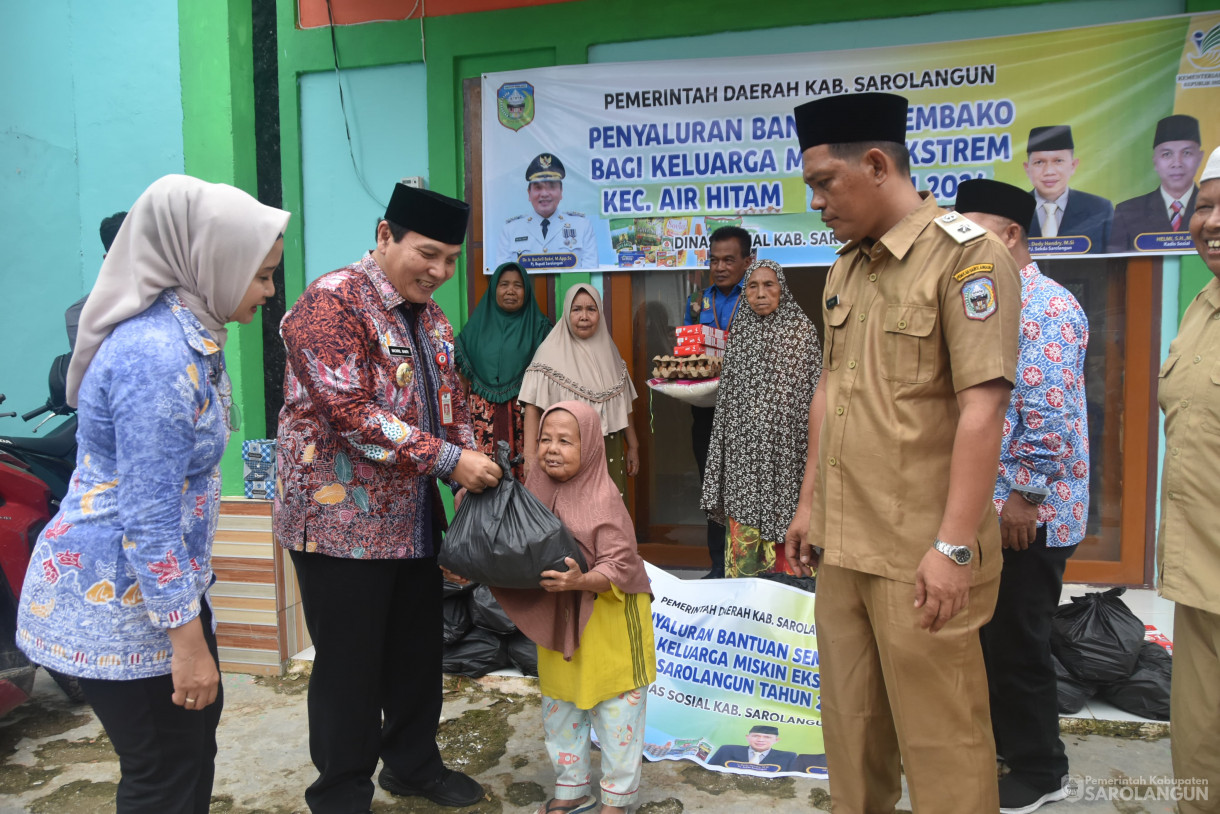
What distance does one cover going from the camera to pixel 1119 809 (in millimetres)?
2805

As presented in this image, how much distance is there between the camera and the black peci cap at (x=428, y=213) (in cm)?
251

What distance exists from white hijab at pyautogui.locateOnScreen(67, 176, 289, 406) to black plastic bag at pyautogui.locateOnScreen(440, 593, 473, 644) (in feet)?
7.80

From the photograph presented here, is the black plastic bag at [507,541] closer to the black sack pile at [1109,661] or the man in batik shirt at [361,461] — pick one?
the man in batik shirt at [361,461]

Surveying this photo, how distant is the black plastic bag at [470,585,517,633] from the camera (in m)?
3.97

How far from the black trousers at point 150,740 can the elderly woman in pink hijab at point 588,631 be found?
1.02 metres

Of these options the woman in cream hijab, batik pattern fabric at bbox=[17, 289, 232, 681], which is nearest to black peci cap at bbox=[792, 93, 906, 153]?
batik pattern fabric at bbox=[17, 289, 232, 681]

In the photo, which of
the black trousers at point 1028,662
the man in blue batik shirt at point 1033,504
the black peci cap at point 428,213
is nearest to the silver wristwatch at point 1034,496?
the man in blue batik shirt at point 1033,504

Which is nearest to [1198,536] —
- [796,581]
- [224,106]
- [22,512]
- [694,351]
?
[796,581]

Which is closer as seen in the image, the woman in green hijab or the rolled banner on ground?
the rolled banner on ground

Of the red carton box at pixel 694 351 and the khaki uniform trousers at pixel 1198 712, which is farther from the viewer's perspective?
the red carton box at pixel 694 351

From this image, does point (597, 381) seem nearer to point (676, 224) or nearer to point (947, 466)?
point (676, 224)

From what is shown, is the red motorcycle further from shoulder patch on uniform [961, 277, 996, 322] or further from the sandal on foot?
shoulder patch on uniform [961, 277, 996, 322]

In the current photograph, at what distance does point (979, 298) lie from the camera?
184 centimetres

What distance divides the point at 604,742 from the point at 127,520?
162 centimetres
